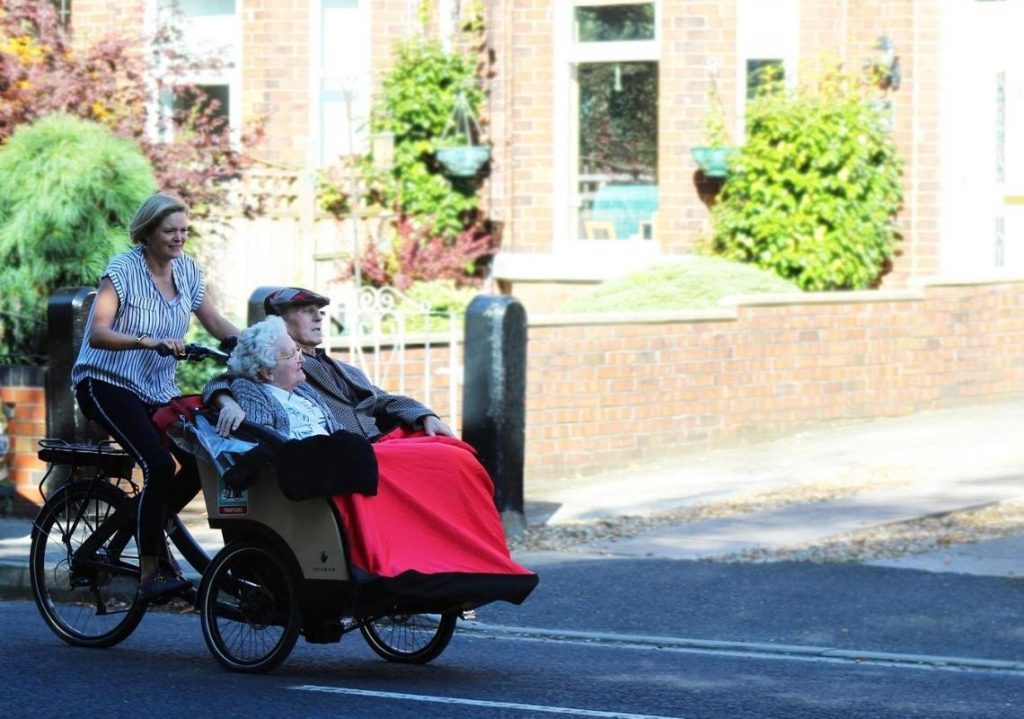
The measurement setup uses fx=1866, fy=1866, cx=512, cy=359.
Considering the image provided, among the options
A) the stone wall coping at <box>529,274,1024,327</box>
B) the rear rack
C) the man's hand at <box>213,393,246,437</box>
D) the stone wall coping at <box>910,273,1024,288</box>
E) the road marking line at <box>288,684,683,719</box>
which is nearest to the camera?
the road marking line at <box>288,684,683,719</box>

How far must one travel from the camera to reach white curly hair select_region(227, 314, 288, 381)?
7.29m

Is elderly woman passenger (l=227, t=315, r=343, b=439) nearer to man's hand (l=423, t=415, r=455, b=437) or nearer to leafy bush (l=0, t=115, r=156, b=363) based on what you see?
man's hand (l=423, t=415, r=455, b=437)

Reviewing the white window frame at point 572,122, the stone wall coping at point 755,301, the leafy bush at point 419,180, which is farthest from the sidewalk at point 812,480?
the leafy bush at point 419,180

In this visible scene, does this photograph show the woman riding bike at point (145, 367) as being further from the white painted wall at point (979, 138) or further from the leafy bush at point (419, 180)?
the white painted wall at point (979, 138)

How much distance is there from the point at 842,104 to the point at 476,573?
1113 centimetres

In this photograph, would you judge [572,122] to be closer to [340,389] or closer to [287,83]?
[287,83]

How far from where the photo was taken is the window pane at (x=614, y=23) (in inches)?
728

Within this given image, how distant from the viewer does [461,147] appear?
18438mm

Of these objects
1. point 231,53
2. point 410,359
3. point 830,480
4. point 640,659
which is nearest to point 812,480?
point 830,480

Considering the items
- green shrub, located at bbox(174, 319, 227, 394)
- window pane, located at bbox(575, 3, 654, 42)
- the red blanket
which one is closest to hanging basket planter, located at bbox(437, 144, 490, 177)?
window pane, located at bbox(575, 3, 654, 42)

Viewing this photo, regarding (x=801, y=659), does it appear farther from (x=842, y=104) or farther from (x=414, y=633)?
(x=842, y=104)

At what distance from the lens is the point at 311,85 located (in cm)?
1938

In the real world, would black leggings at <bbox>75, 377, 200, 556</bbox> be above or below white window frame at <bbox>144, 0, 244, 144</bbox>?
below

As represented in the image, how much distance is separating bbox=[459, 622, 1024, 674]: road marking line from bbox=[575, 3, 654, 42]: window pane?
10.6 meters
